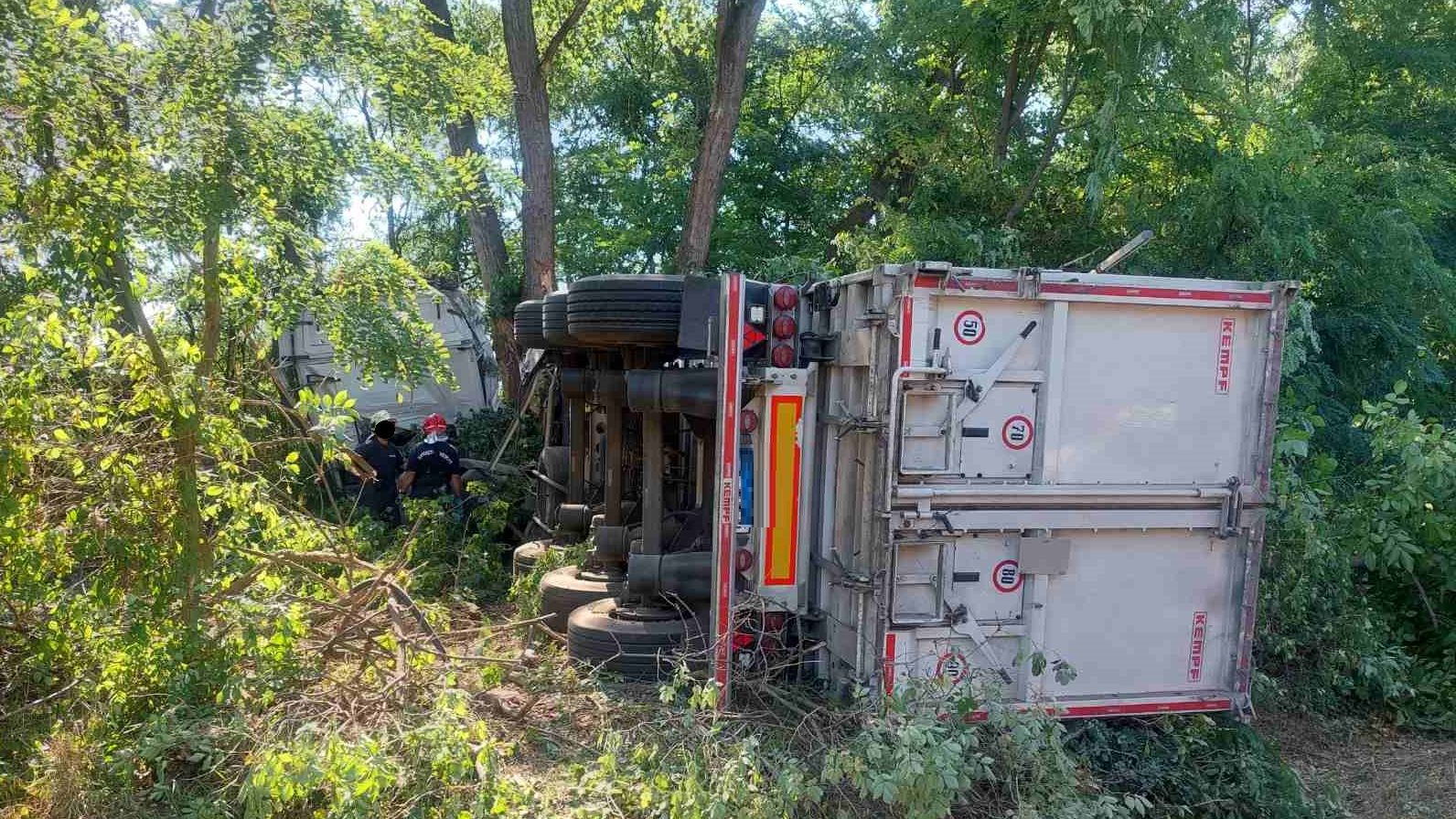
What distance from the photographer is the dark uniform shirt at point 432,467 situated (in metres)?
9.51

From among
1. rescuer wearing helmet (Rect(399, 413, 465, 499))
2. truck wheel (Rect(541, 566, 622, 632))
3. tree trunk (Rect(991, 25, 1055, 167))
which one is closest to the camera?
truck wheel (Rect(541, 566, 622, 632))

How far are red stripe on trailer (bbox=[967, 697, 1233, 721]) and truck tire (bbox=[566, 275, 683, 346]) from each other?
2.66 metres

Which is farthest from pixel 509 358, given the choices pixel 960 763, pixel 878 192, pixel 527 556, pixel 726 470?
pixel 960 763

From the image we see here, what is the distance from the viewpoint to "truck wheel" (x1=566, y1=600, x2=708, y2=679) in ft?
18.2

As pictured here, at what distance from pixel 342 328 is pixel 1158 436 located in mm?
4242

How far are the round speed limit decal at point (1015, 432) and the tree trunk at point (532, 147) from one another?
291 inches

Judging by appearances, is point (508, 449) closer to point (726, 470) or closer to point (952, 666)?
point (726, 470)

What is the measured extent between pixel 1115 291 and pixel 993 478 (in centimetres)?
103

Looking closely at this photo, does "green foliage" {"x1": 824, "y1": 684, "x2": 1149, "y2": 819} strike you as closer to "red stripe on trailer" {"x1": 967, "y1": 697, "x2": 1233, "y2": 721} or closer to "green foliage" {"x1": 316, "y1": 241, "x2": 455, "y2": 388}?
"red stripe on trailer" {"x1": 967, "y1": 697, "x2": 1233, "y2": 721}

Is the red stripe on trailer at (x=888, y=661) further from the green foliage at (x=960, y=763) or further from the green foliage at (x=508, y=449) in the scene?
the green foliage at (x=508, y=449)

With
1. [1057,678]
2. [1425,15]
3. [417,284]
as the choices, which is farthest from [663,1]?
[1057,678]

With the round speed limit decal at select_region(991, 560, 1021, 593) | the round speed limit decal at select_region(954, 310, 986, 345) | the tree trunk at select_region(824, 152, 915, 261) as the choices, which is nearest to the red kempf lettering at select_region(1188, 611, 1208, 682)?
the round speed limit decal at select_region(991, 560, 1021, 593)

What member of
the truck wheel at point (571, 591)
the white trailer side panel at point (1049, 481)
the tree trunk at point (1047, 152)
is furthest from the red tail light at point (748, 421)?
the tree trunk at point (1047, 152)

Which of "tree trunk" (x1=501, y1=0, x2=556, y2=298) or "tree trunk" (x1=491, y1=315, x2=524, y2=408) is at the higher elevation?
"tree trunk" (x1=501, y1=0, x2=556, y2=298)
